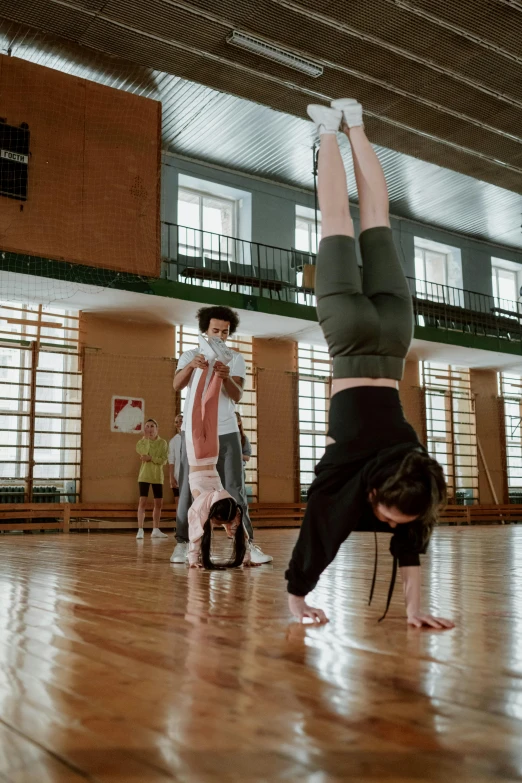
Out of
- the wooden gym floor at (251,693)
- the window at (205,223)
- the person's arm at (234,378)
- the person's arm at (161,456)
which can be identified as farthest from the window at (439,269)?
the wooden gym floor at (251,693)

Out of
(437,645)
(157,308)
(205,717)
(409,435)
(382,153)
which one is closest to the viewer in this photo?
(205,717)

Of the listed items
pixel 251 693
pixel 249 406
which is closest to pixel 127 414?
pixel 249 406

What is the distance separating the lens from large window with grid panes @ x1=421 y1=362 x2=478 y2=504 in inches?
520

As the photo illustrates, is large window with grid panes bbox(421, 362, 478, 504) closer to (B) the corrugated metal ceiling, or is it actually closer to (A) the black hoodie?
(B) the corrugated metal ceiling

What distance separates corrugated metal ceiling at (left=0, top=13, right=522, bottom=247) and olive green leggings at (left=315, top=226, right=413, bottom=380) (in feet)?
17.2

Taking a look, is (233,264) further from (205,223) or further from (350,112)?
(350,112)

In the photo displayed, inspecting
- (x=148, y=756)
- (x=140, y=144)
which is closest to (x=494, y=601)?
(x=148, y=756)

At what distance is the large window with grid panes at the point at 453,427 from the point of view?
13.2 m

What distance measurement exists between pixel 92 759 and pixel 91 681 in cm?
36

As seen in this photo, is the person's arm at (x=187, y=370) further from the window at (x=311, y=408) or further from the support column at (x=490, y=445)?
the support column at (x=490, y=445)

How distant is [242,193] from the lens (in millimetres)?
11930

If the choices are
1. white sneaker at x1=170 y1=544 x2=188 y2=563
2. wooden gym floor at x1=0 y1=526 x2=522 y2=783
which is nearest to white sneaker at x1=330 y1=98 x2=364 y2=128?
wooden gym floor at x1=0 y1=526 x2=522 y2=783

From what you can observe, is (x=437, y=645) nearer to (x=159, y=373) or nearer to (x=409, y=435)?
(x=409, y=435)

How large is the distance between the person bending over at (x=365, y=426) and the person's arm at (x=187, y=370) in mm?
1484
